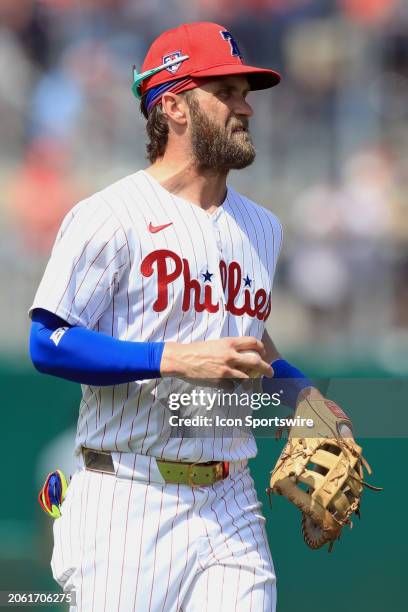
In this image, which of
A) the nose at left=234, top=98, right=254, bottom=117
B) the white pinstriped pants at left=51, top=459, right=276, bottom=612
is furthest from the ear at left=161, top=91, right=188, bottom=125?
the white pinstriped pants at left=51, top=459, right=276, bottom=612

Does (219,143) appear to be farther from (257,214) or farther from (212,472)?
(212,472)

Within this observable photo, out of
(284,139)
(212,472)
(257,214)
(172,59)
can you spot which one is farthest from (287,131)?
(212,472)

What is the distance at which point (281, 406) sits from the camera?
2.75m

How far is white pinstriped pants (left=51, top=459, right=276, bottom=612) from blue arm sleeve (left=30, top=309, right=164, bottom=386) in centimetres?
28

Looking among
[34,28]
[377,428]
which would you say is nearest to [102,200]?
[377,428]

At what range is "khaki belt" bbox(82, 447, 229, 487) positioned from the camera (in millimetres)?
2396

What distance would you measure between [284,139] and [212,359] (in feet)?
12.6

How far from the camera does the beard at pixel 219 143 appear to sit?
2.56 m

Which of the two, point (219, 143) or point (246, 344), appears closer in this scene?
A: point (246, 344)

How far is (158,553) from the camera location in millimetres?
2346

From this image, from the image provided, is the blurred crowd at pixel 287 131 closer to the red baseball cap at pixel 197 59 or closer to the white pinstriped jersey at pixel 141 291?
the red baseball cap at pixel 197 59

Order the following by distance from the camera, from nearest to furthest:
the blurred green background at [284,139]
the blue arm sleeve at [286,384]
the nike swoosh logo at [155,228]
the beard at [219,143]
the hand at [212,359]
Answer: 1. the hand at [212,359]
2. the nike swoosh logo at [155,228]
3. the beard at [219,143]
4. the blue arm sleeve at [286,384]
5. the blurred green background at [284,139]

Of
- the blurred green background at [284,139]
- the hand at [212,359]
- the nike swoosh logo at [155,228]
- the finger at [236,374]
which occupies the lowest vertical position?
the finger at [236,374]

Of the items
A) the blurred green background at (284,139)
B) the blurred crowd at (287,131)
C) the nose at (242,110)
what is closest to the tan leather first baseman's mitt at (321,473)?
the nose at (242,110)
